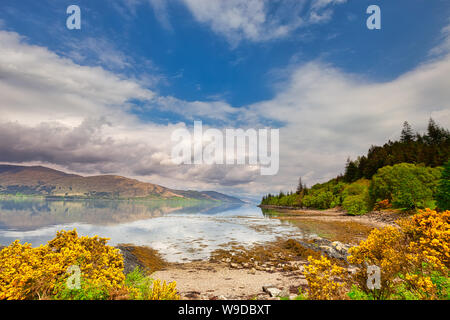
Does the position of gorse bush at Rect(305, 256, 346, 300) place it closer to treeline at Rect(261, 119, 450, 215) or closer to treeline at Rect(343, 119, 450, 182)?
treeline at Rect(261, 119, 450, 215)

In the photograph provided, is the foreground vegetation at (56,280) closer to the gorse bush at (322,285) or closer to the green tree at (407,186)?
the gorse bush at (322,285)

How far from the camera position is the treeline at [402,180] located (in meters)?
47.8

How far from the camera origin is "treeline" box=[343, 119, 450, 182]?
87581 millimetres

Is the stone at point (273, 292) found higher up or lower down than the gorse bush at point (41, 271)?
A: lower down

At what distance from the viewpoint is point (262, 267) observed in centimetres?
1683

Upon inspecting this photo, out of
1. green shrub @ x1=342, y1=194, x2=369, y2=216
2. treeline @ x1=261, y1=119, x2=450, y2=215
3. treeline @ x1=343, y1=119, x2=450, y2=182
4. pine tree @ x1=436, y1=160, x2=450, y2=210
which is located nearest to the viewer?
pine tree @ x1=436, y1=160, x2=450, y2=210

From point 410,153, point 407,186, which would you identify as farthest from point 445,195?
point 410,153

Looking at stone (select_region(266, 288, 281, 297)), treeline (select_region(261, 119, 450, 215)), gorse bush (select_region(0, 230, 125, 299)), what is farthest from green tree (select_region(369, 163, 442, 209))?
gorse bush (select_region(0, 230, 125, 299))

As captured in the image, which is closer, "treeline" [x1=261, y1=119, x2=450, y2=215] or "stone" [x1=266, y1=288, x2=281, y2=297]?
"stone" [x1=266, y1=288, x2=281, y2=297]

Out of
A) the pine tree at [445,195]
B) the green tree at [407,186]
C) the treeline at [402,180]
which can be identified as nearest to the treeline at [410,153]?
the treeline at [402,180]

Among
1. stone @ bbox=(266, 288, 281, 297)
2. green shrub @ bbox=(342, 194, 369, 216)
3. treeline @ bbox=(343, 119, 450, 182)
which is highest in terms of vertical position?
treeline @ bbox=(343, 119, 450, 182)

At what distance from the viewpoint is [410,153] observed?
323ft
